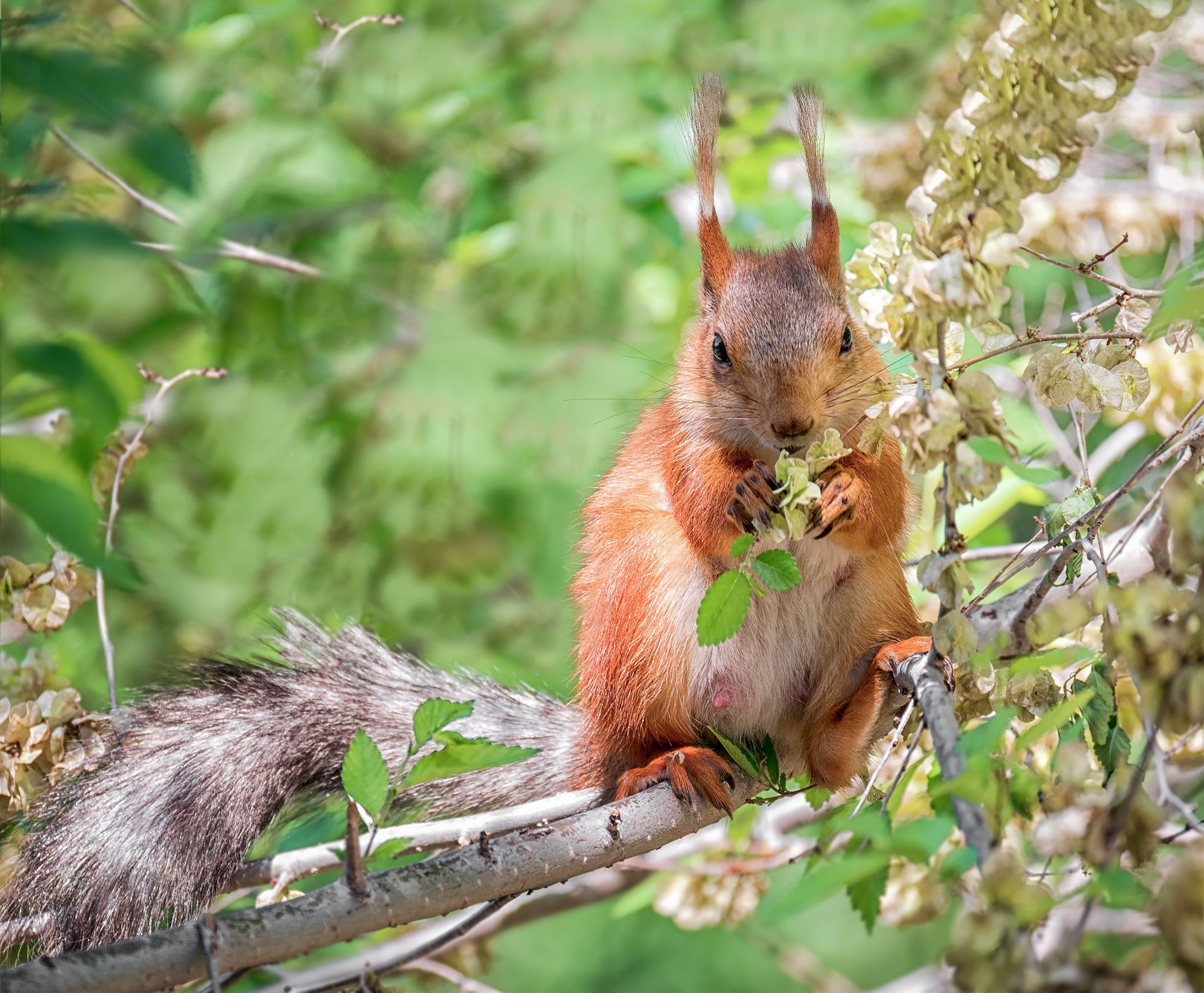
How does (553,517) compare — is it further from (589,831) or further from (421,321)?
(589,831)

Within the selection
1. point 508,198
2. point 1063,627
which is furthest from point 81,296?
point 508,198

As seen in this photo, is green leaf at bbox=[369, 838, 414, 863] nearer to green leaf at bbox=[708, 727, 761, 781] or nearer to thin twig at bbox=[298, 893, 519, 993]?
thin twig at bbox=[298, 893, 519, 993]

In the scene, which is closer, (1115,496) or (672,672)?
(1115,496)

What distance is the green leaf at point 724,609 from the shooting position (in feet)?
3.19

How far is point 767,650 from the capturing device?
1491 mm

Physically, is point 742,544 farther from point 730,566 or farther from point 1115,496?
point 730,566

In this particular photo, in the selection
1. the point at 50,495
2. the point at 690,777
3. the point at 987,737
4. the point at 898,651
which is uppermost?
the point at 50,495

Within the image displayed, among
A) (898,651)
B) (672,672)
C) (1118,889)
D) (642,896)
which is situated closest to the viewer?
(1118,889)

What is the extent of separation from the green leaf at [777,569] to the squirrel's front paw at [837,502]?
0.23 metres

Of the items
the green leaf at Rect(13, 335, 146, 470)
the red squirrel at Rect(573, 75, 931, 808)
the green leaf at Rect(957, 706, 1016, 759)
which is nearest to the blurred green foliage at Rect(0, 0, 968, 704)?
the red squirrel at Rect(573, 75, 931, 808)

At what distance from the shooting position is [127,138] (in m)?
0.95

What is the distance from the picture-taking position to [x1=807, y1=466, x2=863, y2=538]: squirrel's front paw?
127 centimetres

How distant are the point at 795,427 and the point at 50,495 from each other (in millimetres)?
803

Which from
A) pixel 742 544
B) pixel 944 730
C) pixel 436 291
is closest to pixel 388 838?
pixel 742 544
